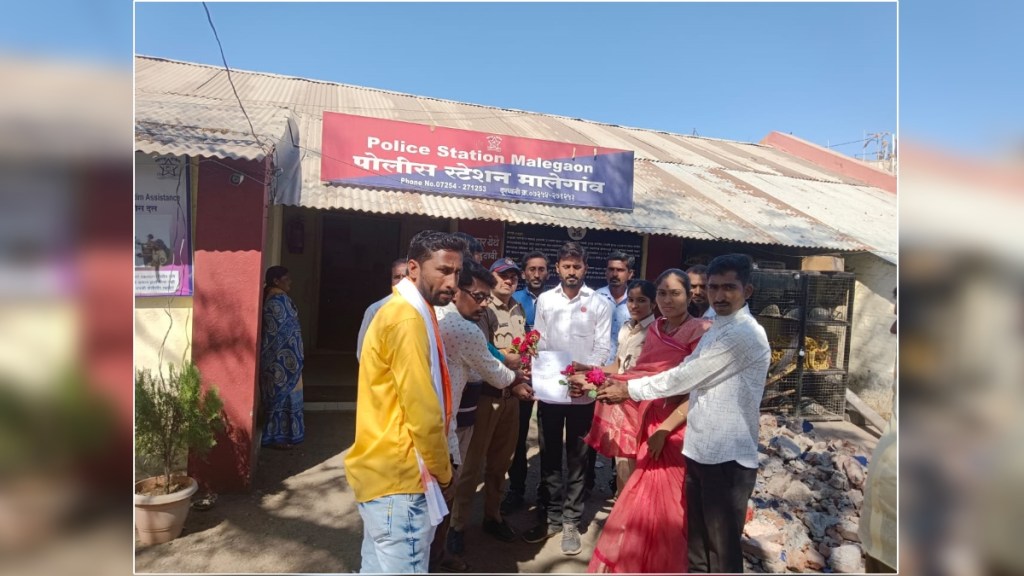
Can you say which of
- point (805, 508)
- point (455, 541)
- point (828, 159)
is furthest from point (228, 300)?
point (828, 159)

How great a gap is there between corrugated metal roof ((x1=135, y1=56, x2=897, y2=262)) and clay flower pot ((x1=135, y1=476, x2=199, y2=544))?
218cm

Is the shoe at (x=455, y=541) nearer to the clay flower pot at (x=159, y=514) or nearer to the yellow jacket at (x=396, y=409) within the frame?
the yellow jacket at (x=396, y=409)

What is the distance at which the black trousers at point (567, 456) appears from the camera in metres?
3.42

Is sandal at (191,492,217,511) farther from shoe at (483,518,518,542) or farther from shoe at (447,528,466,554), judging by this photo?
shoe at (483,518,518,542)

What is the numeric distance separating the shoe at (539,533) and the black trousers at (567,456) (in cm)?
5

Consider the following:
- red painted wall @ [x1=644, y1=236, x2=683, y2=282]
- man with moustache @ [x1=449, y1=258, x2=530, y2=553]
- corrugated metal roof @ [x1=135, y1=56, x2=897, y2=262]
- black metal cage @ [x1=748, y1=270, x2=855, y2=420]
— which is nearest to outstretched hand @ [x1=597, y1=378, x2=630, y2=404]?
man with moustache @ [x1=449, y1=258, x2=530, y2=553]

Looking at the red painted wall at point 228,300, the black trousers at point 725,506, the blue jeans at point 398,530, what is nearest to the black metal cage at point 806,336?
the black trousers at point 725,506

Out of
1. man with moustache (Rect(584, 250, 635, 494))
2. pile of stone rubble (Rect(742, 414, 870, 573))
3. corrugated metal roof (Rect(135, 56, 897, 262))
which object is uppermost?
corrugated metal roof (Rect(135, 56, 897, 262))

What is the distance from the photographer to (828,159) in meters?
12.1

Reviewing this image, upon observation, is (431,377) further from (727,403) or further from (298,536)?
(298,536)

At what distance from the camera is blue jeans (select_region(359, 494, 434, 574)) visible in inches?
73.0

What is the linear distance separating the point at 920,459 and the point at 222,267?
4047 mm

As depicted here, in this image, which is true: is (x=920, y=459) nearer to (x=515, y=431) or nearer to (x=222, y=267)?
(x=515, y=431)

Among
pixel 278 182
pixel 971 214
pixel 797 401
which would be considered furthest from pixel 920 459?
pixel 797 401
